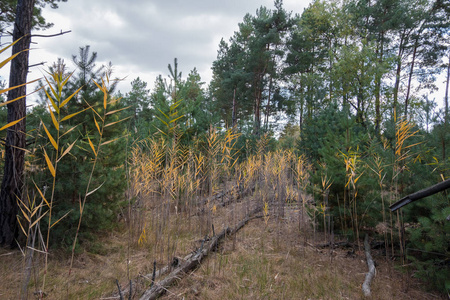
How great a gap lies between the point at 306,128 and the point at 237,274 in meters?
8.29

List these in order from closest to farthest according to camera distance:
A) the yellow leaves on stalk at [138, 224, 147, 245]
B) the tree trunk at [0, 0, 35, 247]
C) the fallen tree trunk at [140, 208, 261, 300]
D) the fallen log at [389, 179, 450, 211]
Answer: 1. the fallen log at [389, 179, 450, 211]
2. the fallen tree trunk at [140, 208, 261, 300]
3. the tree trunk at [0, 0, 35, 247]
4. the yellow leaves on stalk at [138, 224, 147, 245]

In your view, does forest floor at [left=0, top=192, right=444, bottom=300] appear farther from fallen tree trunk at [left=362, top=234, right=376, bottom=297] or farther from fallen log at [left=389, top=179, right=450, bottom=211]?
fallen log at [left=389, top=179, right=450, bottom=211]

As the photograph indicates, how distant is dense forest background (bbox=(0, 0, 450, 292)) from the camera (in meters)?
2.46

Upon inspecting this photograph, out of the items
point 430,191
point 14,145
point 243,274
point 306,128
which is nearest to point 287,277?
point 243,274

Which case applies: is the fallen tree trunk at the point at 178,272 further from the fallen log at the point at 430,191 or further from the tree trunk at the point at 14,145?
the tree trunk at the point at 14,145

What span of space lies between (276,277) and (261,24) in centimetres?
1673

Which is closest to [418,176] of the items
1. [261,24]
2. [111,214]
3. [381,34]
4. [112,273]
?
[112,273]

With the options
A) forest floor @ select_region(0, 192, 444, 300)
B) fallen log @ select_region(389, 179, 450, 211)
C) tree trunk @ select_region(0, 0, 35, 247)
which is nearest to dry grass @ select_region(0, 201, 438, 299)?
forest floor @ select_region(0, 192, 444, 300)

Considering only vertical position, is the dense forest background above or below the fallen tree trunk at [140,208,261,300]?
above

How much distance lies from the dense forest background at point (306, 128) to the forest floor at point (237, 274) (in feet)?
0.98

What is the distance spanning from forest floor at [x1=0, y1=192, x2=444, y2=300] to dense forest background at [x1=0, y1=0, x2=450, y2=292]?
0.30 meters

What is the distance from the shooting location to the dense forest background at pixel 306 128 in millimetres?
2457

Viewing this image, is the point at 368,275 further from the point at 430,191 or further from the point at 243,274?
the point at 430,191

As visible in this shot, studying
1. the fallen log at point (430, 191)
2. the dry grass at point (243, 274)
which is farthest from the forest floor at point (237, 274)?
the fallen log at point (430, 191)
